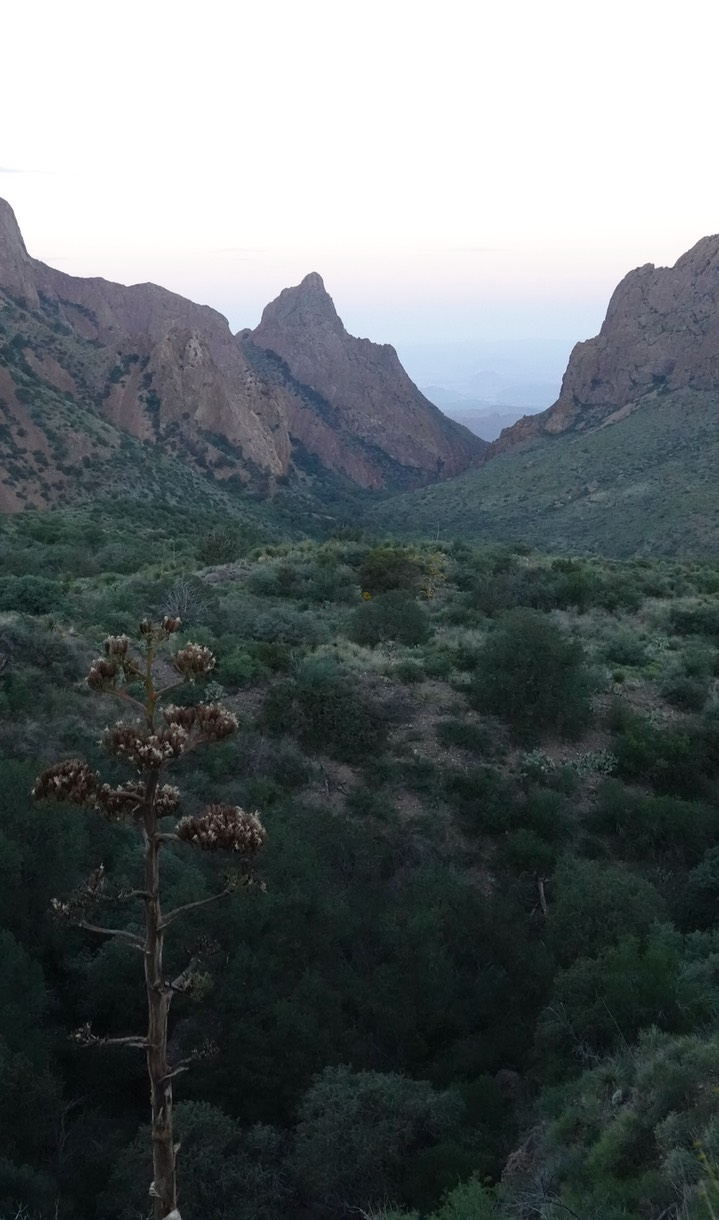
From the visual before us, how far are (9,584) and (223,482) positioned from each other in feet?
153

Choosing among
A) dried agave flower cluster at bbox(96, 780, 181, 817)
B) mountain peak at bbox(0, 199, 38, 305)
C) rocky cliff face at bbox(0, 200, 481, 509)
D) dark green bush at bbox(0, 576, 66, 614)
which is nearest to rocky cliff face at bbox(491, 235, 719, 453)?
rocky cliff face at bbox(0, 200, 481, 509)

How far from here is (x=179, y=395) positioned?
218ft

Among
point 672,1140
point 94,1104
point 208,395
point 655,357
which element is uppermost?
point 655,357

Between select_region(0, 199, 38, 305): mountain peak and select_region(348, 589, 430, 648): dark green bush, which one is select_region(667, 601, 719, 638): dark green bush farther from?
select_region(0, 199, 38, 305): mountain peak

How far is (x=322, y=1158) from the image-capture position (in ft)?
22.2

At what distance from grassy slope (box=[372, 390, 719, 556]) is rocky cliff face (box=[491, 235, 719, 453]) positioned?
3438 mm

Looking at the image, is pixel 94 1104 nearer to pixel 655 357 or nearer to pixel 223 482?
pixel 223 482

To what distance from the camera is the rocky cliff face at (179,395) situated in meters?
51.8

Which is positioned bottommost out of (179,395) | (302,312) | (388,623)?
(388,623)

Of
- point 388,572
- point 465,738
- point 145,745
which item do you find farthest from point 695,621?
point 145,745

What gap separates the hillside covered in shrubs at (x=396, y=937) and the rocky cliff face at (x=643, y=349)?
65886 millimetres

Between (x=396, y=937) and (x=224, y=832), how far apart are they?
659cm

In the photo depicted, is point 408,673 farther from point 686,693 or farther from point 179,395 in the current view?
point 179,395

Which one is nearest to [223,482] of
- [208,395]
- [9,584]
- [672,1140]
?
[208,395]
